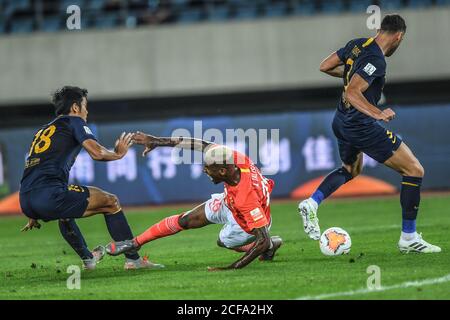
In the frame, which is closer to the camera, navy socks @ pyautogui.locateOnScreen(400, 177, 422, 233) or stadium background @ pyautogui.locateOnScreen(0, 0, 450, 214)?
navy socks @ pyautogui.locateOnScreen(400, 177, 422, 233)

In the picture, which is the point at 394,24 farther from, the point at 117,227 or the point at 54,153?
the point at 54,153

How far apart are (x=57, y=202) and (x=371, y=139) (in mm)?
3227

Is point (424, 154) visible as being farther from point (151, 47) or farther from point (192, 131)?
point (151, 47)

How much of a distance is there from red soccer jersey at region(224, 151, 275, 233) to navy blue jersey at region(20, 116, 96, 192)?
4.81 feet

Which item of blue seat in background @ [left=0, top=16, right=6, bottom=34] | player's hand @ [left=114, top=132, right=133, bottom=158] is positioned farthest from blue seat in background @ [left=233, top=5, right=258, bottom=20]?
player's hand @ [left=114, top=132, right=133, bottom=158]

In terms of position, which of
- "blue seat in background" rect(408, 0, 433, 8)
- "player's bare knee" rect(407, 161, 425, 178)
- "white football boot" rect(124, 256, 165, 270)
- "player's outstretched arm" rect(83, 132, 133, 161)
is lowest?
"white football boot" rect(124, 256, 165, 270)

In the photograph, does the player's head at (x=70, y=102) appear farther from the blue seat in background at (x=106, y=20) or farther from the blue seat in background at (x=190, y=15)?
the blue seat in background at (x=106, y=20)

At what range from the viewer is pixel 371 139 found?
370 inches

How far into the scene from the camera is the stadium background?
1916cm

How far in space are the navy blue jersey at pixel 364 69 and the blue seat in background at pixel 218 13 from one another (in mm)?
11478

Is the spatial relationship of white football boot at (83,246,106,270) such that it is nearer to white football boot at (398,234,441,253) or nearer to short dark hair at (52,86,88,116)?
short dark hair at (52,86,88,116)

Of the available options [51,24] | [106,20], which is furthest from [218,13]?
[51,24]

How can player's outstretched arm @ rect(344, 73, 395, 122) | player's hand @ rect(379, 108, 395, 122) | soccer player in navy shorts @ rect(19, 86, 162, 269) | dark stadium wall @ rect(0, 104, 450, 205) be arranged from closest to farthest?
1. soccer player in navy shorts @ rect(19, 86, 162, 269)
2. player's hand @ rect(379, 108, 395, 122)
3. player's outstretched arm @ rect(344, 73, 395, 122)
4. dark stadium wall @ rect(0, 104, 450, 205)

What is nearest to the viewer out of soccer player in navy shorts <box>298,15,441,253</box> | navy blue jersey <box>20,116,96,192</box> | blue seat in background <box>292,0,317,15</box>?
navy blue jersey <box>20,116,96,192</box>
